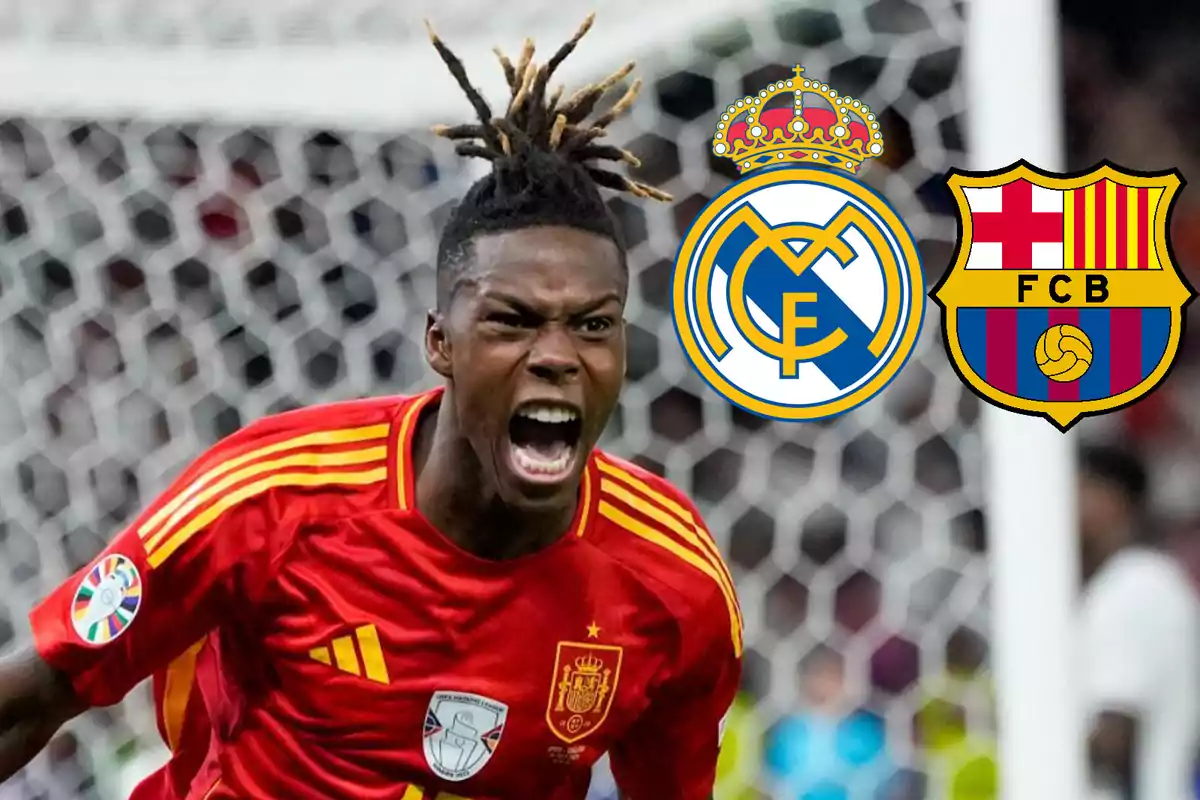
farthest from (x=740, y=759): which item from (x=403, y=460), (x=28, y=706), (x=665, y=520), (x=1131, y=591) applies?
(x=28, y=706)

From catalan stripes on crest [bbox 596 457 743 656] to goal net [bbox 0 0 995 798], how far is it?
1.46 ft

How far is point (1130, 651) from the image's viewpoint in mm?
1812

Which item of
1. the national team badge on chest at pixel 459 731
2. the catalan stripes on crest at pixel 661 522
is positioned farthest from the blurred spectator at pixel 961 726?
the national team badge on chest at pixel 459 731

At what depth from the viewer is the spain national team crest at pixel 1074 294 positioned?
3.96 feet

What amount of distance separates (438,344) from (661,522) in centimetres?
20

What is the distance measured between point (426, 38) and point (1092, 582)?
0.98 m

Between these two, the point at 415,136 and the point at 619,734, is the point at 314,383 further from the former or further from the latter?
the point at 619,734

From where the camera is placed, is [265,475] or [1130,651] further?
[1130,651]

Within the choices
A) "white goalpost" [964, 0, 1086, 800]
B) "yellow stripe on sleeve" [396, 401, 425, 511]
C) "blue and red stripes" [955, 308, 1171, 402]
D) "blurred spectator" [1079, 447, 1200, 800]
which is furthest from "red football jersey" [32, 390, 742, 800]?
"blurred spectator" [1079, 447, 1200, 800]

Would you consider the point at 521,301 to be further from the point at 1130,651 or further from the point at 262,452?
the point at 1130,651

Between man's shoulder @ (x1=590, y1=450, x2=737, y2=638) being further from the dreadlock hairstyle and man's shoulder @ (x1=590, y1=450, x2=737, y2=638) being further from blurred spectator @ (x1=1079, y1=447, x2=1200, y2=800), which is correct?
blurred spectator @ (x1=1079, y1=447, x2=1200, y2=800)

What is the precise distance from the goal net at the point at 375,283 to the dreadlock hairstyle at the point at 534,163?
0.45 metres

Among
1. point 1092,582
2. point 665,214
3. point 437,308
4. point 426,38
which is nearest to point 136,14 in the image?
point 426,38

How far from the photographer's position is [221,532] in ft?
3.25
